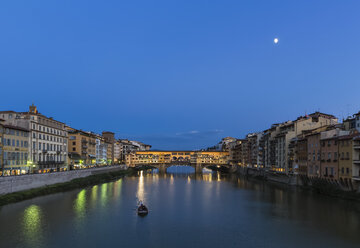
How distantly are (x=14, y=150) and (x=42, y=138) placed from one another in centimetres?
1082

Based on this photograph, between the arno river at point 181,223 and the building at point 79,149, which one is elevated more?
the building at point 79,149

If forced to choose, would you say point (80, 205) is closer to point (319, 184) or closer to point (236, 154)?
point (319, 184)

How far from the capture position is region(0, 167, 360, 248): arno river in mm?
27594

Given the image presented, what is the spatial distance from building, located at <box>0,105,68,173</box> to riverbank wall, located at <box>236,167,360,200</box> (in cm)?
4622

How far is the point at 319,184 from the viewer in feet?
178

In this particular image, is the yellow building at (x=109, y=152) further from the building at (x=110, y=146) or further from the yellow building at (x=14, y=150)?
the yellow building at (x=14, y=150)

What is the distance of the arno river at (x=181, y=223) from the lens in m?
27.6

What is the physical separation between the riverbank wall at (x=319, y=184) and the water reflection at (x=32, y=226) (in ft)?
125

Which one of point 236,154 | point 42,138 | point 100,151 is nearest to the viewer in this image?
point 42,138

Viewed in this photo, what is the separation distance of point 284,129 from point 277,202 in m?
33.8

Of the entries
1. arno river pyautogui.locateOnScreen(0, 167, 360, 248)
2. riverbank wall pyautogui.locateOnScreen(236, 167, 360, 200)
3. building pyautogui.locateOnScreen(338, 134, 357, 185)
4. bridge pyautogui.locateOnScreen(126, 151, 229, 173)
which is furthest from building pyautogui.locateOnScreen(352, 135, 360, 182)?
bridge pyautogui.locateOnScreen(126, 151, 229, 173)

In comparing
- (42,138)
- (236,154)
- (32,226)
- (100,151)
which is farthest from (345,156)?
(236,154)

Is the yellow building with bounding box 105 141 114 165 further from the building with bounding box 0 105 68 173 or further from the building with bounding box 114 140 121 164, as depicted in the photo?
the building with bounding box 0 105 68 173

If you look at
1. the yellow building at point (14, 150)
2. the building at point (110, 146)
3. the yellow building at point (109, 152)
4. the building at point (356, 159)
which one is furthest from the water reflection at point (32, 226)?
the building at point (110, 146)
